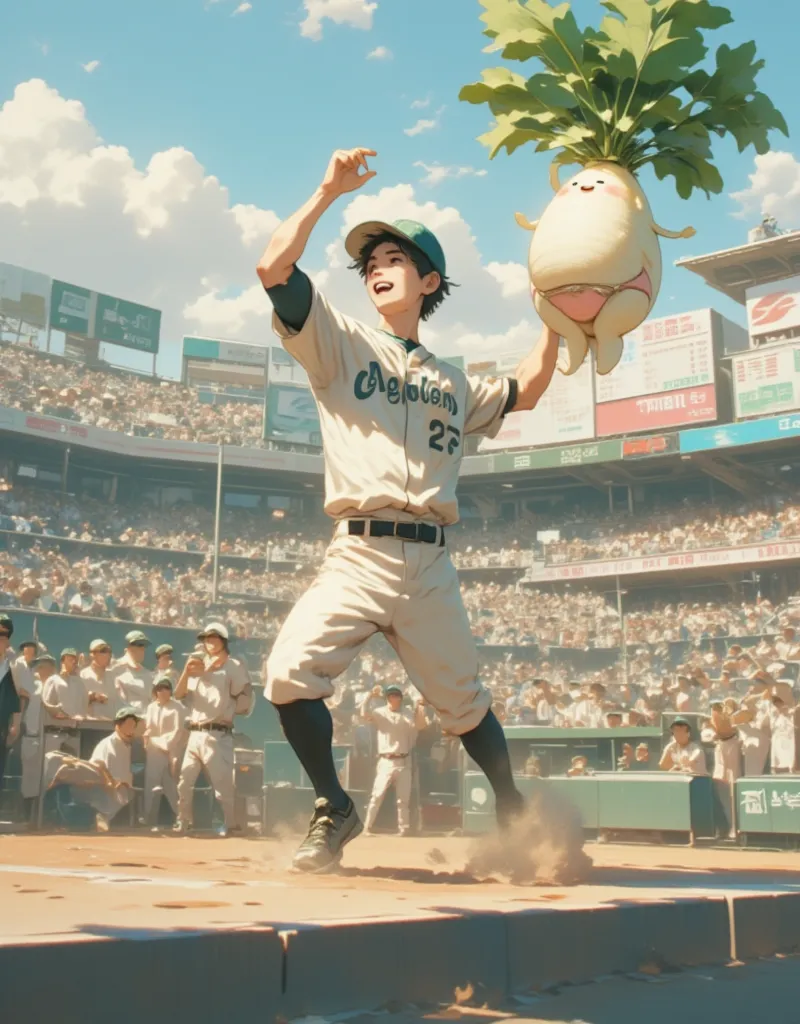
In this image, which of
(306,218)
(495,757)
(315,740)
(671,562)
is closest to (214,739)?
(495,757)

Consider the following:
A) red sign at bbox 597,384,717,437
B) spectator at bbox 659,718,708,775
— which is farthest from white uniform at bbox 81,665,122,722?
red sign at bbox 597,384,717,437

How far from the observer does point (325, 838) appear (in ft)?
11.8

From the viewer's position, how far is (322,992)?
1913 mm

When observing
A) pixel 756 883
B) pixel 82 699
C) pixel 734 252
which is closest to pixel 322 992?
pixel 756 883

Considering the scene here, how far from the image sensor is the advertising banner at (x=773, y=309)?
119 ft

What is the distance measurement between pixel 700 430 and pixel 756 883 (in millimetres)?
31620

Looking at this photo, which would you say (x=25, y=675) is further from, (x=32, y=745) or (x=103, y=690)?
(x=103, y=690)

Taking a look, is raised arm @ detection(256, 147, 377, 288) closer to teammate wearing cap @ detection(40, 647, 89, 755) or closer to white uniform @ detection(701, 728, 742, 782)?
teammate wearing cap @ detection(40, 647, 89, 755)

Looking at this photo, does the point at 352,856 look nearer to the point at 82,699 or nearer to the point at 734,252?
the point at 82,699

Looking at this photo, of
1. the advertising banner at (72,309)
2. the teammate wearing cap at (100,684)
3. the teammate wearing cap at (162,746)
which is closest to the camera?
the teammate wearing cap at (162,746)

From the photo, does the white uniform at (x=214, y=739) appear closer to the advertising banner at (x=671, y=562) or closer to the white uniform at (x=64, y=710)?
the white uniform at (x=64, y=710)

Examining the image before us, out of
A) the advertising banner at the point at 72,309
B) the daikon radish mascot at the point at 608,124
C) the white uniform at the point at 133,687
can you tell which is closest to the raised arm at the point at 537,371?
the daikon radish mascot at the point at 608,124

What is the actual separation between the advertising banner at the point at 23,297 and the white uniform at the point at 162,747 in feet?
118

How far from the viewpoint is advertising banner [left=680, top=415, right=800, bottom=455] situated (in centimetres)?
3195
